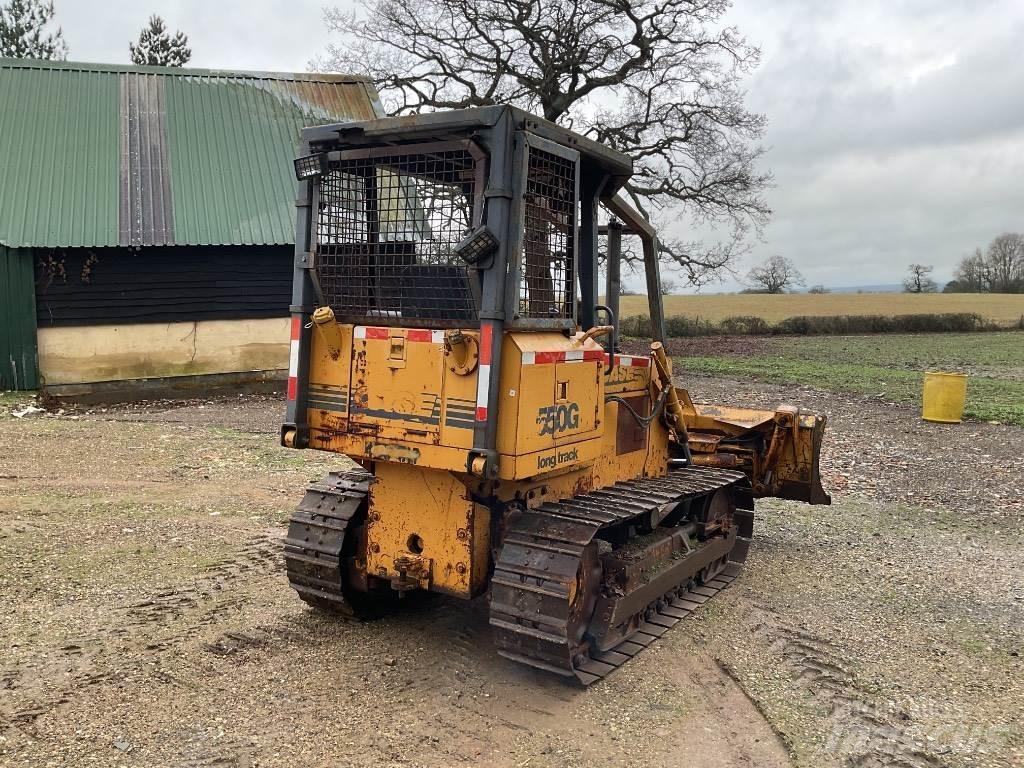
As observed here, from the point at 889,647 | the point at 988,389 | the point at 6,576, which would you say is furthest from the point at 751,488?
the point at 988,389

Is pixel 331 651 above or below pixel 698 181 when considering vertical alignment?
below

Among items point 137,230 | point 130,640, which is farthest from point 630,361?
point 137,230

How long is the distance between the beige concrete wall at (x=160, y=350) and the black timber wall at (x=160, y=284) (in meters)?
0.19

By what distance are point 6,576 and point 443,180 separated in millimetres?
4293

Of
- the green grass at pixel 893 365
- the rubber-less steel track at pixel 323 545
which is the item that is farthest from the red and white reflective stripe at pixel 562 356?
the green grass at pixel 893 365

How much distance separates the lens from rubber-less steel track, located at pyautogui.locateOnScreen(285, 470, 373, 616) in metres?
5.42

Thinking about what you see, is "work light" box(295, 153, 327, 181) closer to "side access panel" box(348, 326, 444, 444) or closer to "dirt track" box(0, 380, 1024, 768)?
"side access panel" box(348, 326, 444, 444)

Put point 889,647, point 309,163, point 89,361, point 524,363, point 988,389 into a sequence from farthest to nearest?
point 988,389 < point 89,361 < point 889,647 < point 309,163 < point 524,363

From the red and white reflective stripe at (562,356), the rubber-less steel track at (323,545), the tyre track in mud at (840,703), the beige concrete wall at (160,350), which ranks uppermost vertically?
the red and white reflective stripe at (562,356)

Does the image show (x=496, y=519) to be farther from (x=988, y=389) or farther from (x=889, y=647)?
(x=988, y=389)

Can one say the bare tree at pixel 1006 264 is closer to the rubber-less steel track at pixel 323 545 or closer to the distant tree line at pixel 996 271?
the distant tree line at pixel 996 271

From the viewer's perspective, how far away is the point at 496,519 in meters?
5.13

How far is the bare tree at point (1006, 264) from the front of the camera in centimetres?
7281

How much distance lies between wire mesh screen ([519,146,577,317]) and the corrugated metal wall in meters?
13.4
